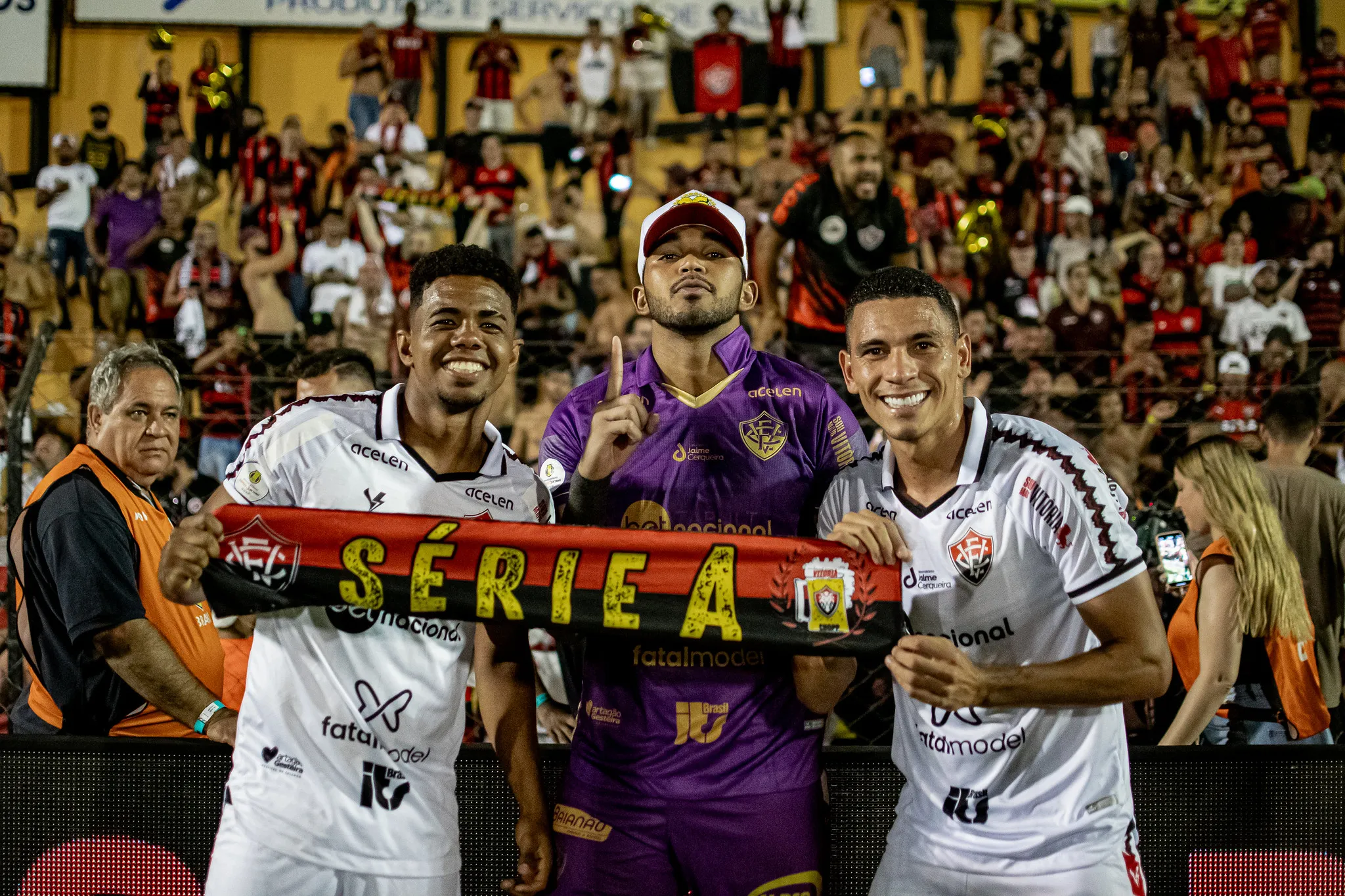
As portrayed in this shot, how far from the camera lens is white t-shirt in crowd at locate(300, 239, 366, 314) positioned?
10758mm

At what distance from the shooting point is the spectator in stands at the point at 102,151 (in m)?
12.5

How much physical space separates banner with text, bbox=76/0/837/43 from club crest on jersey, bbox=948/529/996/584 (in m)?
13.0

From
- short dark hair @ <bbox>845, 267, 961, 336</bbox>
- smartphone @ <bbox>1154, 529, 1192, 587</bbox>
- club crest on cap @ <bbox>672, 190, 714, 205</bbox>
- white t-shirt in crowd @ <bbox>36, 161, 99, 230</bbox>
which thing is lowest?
smartphone @ <bbox>1154, 529, 1192, 587</bbox>

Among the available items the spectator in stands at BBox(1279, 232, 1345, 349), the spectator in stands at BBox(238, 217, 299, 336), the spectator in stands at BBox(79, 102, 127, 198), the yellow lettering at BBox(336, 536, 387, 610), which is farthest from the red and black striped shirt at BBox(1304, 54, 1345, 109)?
the yellow lettering at BBox(336, 536, 387, 610)

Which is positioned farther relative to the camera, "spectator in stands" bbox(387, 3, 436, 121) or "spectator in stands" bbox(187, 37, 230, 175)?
"spectator in stands" bbox(387, 3, 436, 121)

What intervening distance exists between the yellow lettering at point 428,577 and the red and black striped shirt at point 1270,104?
1368 cm

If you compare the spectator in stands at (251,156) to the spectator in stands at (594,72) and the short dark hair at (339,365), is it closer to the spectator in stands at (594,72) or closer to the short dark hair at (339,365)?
the spectator in stands at (594,72)

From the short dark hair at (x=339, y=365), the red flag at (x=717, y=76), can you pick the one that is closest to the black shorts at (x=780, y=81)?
the red flag at (x=717, y=76)

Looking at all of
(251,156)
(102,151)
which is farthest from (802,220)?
(102,151)

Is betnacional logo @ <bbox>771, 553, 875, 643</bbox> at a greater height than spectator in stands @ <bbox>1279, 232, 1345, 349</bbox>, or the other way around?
spectator in stands @ <bbox>1279, 232, 1345, 349</bbox>

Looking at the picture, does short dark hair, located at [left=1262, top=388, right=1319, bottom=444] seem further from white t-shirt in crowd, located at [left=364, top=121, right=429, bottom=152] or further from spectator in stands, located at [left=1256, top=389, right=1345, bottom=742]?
white t-shirt in crowd, located at [left=364, top=121, right=429, bottom=152]

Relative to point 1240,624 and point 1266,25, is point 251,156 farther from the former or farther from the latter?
point 1266,25

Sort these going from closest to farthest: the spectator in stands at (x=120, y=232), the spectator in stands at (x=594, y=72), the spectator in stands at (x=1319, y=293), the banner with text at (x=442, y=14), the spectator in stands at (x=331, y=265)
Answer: the spectator in stands at (x=331, y=265), the spectator in stands at (x=1319, y=293), the spectator in stands at (x=120, y=232), the spectator in stands at (x=594, y=72), the banner with text at (x=442, y=14)

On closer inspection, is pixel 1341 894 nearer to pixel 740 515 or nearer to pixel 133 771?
pixel 740 515
